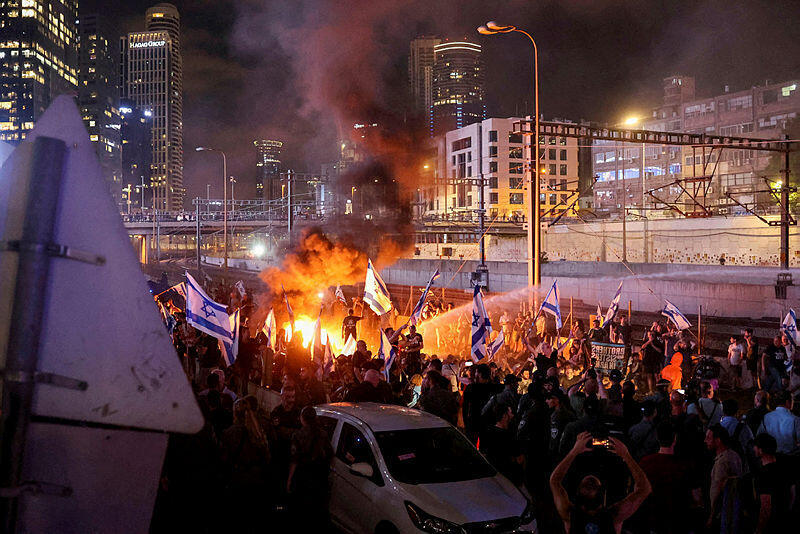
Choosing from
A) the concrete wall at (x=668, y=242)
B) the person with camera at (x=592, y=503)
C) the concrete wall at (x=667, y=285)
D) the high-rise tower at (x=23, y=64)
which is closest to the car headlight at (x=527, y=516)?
the person with camera at (x=592, y=503)

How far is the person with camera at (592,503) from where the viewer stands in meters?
4.29

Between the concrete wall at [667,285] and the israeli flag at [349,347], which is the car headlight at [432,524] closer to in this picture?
the israeli flag at [349,347]

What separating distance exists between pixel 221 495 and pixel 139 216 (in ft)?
335

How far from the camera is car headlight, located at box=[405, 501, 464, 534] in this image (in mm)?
5621

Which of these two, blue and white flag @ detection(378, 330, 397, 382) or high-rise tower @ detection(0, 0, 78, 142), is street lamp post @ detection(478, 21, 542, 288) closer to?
blue and white flag @ detection(378, 330, 397, 382)

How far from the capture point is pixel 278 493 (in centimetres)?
707

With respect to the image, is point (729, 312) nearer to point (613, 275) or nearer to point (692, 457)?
point (613, 275)

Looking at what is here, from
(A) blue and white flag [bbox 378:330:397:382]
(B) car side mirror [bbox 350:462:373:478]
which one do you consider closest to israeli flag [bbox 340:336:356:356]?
(A) blue and white flag [bbox 378:330:397:382]

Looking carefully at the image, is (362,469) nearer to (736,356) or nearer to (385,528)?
(385,528)

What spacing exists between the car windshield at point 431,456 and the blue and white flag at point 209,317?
19.1 feet

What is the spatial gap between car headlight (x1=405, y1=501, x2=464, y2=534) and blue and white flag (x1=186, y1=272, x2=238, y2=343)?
6.74 meters

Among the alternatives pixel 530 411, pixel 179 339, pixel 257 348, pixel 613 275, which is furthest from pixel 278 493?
pixel 613 275

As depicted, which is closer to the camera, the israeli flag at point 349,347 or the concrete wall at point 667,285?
the israeli flag at point 349,347

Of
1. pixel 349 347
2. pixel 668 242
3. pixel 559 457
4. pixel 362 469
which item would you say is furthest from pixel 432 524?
pixel 668 242
